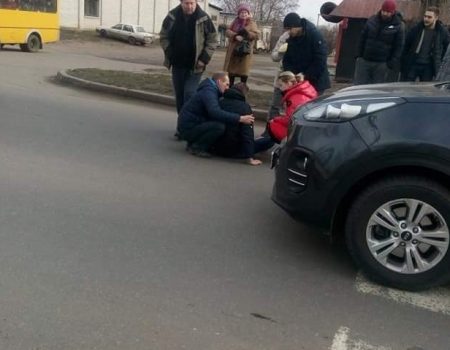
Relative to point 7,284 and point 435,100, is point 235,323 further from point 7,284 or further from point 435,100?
point 435,100

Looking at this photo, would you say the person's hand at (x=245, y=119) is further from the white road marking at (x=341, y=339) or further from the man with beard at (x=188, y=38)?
the white road marking at (x=341, y=339)

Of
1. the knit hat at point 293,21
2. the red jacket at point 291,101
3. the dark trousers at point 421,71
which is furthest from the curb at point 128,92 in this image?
the red jacket at point 291,101

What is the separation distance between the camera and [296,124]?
3727 mm

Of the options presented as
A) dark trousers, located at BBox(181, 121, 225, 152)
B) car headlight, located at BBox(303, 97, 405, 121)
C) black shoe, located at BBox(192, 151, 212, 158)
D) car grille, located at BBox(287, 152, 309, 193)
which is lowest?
black shoe, located at BBox(192, 151, 212, 158)

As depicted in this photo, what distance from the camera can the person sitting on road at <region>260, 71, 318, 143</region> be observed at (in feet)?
18.9

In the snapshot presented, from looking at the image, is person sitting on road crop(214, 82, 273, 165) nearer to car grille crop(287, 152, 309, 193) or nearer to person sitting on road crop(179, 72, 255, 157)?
person sitting on road crop(179, 72, 255, 157)

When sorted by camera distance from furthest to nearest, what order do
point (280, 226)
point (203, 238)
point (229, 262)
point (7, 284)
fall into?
1. point (280, 226)
2. point (203, 238)
3. point (229, 262)
4. point (7, 284)

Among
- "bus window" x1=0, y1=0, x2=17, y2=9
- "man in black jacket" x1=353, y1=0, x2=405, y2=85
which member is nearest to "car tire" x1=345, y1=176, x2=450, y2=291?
"man in black jacket" x1=353, y1=0, x2=405, y2=85

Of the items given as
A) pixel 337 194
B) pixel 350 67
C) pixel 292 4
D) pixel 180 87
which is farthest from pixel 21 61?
pixel 292 4

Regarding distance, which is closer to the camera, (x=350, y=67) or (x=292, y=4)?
(x=350, y=67)

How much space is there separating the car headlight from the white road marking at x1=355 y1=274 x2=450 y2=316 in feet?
3.43

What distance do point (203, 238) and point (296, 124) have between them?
1.06 metres

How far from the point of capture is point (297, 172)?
3584 millimetres

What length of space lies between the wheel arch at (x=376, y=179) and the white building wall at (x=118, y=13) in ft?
136
